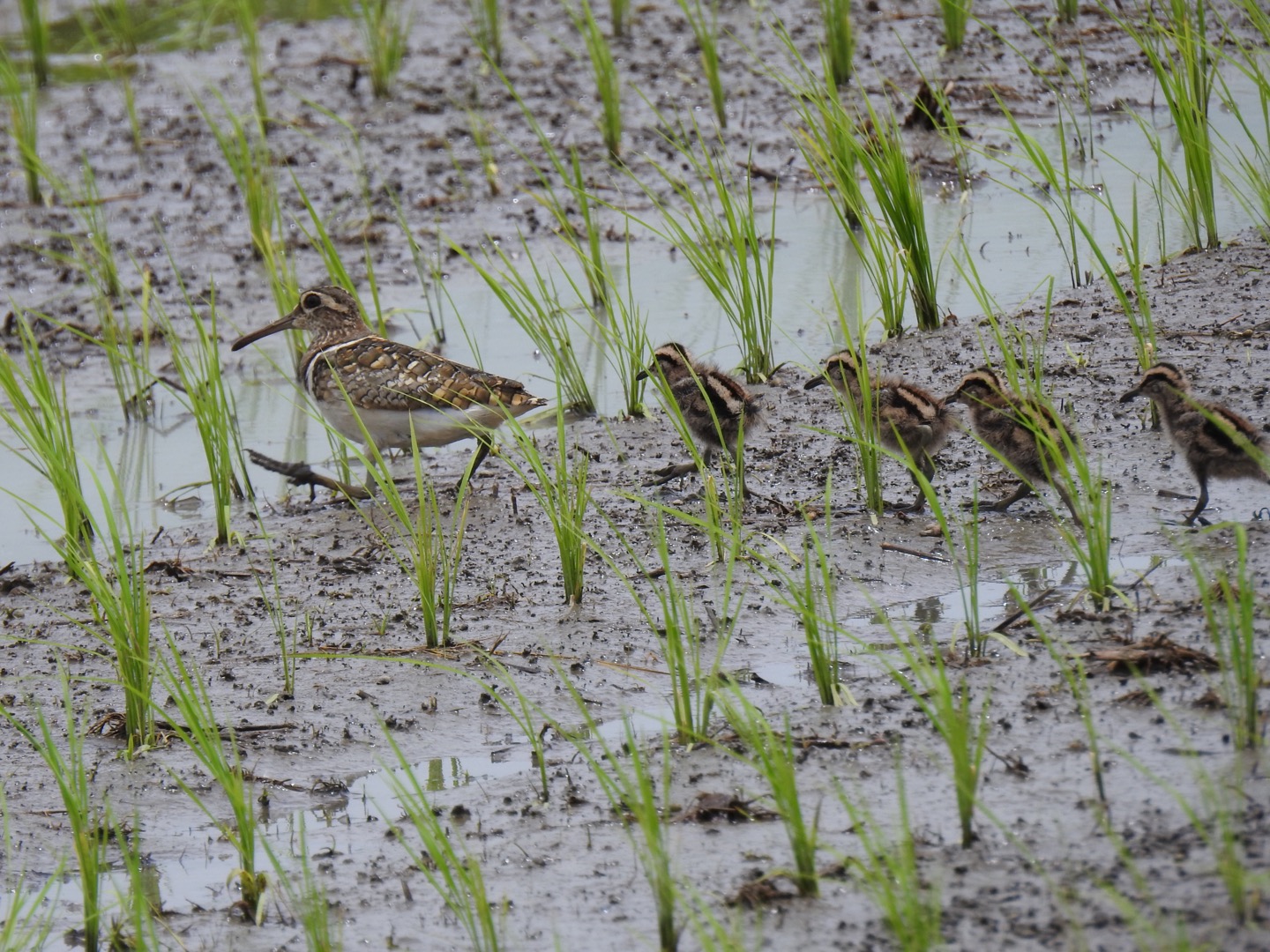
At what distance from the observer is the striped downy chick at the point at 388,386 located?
286 inches

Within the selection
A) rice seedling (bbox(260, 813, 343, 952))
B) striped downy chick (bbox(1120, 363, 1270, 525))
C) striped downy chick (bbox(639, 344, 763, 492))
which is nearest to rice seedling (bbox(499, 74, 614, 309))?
striped downy chick (bbox(639, 344, 763, 492))

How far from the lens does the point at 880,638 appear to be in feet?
16.3

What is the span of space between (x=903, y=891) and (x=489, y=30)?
11519 millimetres

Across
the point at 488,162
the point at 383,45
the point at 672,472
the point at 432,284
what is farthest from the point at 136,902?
the point at 383,45

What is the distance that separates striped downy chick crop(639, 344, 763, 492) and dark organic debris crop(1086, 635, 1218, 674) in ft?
7.45

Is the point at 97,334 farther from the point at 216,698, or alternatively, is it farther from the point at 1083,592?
the point at 1083,592

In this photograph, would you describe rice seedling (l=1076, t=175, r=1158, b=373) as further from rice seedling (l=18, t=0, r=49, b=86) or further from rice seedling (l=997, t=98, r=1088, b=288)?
rice seedling (l=18, t=0, r=49, b=86)

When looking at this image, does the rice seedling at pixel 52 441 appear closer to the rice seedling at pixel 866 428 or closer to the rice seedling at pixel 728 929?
the rice seedling at pixel 866 428

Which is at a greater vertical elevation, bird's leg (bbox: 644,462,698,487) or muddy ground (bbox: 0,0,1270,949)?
bird's leg (bbox: 644,462,698,487)

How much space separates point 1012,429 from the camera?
5770mm

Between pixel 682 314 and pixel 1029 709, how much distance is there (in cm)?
516

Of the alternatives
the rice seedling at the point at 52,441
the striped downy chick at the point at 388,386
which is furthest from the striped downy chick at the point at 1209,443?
the rice seedling at the point at 52,441

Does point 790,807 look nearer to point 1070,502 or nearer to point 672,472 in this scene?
point 1070,502

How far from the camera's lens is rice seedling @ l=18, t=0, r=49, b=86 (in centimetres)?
1302
